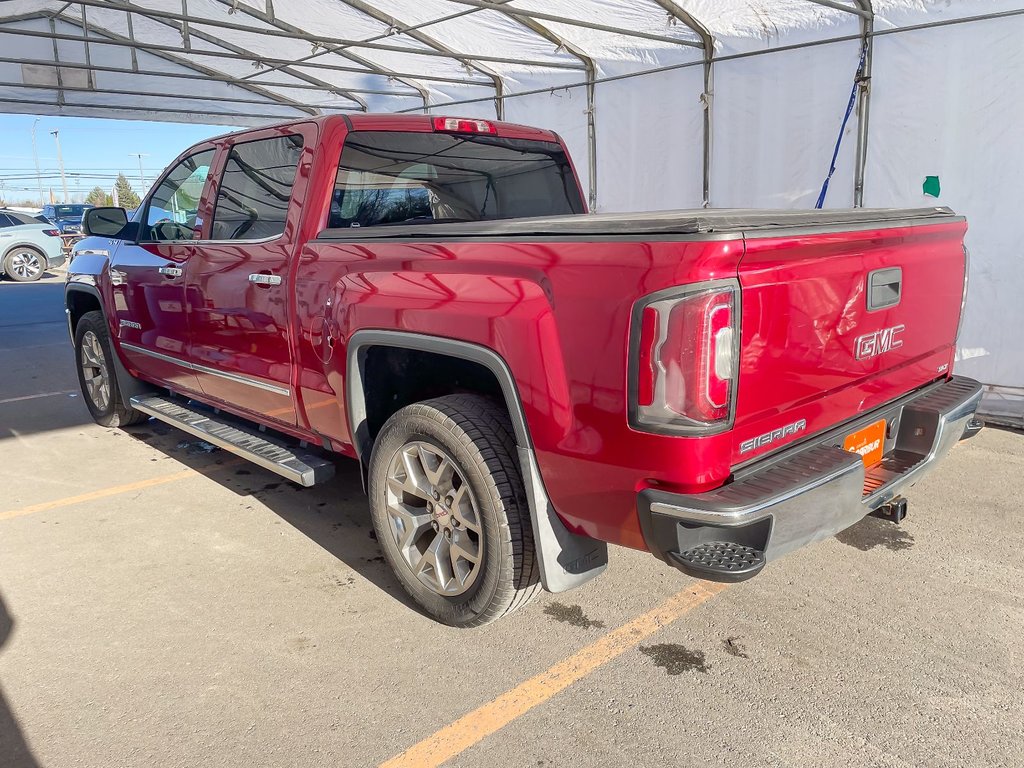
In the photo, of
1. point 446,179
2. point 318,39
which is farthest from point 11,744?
point 318,39

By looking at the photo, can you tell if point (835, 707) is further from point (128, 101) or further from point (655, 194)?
point (128, 101)

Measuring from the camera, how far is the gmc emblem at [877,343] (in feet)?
8.56

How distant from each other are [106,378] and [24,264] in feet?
48.3

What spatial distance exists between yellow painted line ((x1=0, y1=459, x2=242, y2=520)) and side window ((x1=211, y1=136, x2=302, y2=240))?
158 cm

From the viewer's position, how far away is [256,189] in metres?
3.79

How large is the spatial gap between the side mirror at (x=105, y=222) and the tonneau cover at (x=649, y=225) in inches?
104

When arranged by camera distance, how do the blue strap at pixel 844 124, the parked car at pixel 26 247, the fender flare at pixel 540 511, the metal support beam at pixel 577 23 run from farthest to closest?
the parked car at pixel 26 247, the metal support beam at pixel 577 23, the blue strap at pixel 844 124, the fender flare at pixel 540 511

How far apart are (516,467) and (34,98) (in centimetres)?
1486

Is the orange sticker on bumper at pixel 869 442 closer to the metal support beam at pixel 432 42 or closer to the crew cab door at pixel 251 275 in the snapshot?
the crew cab door at pixel 251 275

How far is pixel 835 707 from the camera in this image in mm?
2453

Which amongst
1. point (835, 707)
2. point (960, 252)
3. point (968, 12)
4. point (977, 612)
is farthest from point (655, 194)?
point (835, 707)

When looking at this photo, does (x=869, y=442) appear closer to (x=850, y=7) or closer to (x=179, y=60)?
(x=850, y=7)

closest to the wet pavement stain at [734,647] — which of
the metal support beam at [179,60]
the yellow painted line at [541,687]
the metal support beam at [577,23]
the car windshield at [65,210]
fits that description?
the yellow painted line at [541,687]

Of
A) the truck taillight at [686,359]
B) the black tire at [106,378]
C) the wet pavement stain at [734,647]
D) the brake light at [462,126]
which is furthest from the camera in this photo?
the black tire at [106,378]
